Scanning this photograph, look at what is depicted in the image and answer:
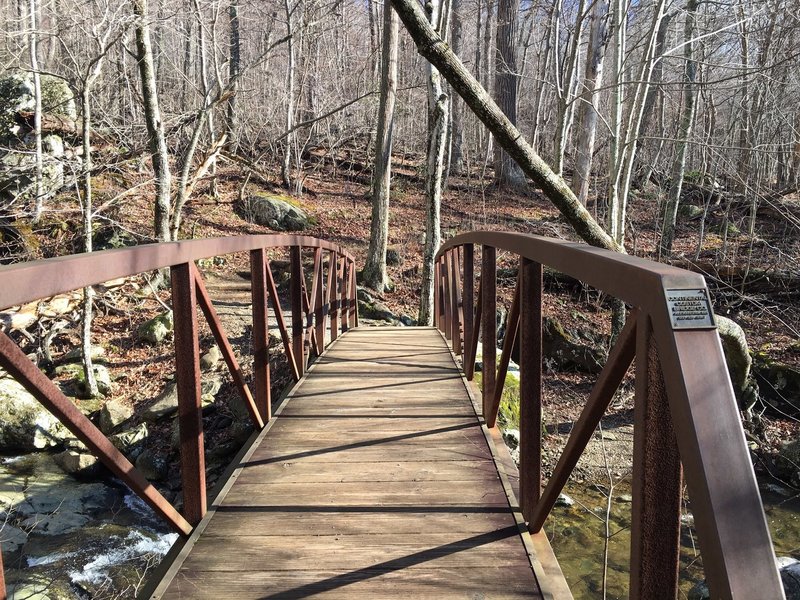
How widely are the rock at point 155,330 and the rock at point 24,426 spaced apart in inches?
78.7

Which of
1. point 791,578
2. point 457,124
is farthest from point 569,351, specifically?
point 457,124

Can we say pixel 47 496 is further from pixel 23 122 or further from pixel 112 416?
pixel 23 122

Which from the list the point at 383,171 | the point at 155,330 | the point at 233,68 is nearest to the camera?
the point at 155,330

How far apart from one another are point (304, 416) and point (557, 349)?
701 centimetres

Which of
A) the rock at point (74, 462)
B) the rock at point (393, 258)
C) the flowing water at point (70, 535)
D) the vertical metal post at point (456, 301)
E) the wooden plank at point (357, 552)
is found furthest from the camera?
the rock at point (393, 258)

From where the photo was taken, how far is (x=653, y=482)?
1.23m

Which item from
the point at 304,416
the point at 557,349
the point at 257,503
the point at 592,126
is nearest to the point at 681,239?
the point at 592,126

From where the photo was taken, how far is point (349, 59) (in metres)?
22.7

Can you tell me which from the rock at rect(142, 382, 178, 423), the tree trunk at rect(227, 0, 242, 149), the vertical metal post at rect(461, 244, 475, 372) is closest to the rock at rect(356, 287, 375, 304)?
the rock at rect(142, 382, 178, 423)

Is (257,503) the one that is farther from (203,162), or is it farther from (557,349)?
(203,162)

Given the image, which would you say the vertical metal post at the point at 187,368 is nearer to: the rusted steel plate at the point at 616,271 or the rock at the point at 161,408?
the rusted steel plate at the point at 616,271

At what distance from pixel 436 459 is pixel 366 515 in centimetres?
64

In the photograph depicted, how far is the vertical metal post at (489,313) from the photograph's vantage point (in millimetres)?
3129

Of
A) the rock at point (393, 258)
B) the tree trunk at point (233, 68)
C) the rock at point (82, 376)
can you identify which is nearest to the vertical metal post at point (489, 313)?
the rock at point (82, 376)
